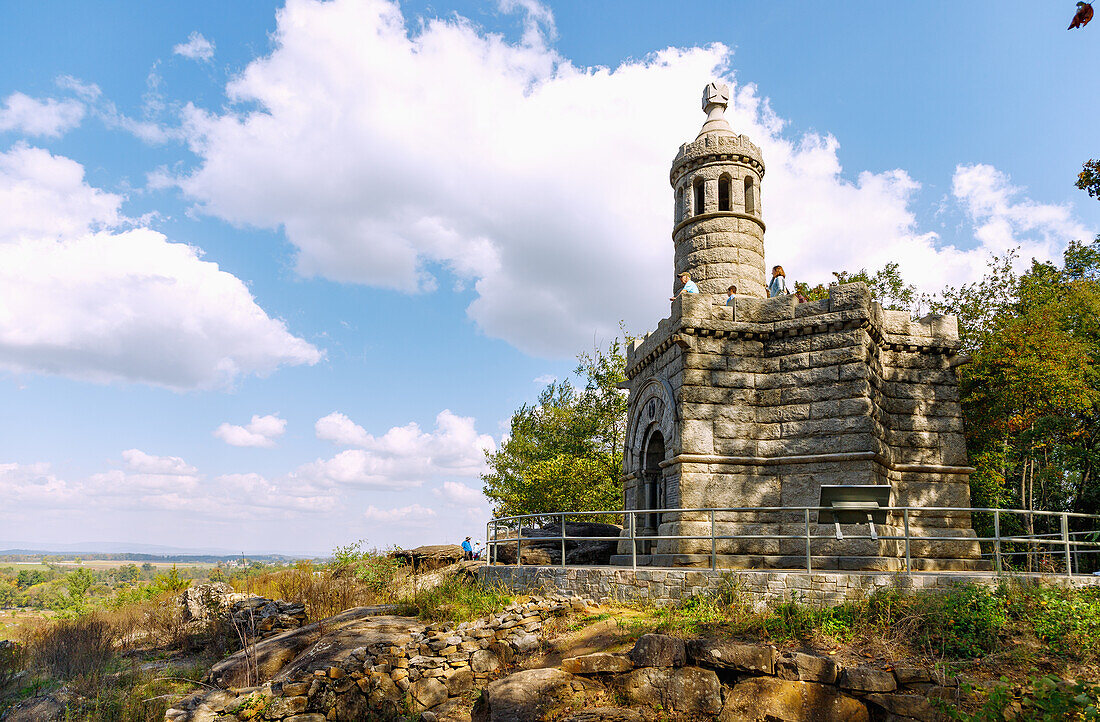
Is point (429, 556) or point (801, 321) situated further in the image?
point (429, 556)

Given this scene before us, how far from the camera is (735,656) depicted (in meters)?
9.39

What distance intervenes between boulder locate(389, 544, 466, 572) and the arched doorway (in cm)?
724

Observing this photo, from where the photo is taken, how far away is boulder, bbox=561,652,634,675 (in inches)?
376

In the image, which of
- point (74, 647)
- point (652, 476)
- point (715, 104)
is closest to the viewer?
point (652, 476)

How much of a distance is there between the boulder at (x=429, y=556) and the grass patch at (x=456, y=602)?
531cm

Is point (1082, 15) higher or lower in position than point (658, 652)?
higher

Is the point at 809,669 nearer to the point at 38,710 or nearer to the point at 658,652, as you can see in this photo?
the point at 658,652

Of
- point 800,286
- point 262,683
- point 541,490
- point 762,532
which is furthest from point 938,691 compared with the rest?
point 541,490

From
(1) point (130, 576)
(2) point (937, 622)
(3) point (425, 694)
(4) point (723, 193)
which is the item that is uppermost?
(4) point (723, 193)

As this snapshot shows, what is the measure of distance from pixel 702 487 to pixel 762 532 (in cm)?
138

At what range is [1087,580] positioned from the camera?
10219 mm

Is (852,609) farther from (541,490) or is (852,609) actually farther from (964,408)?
(541,490)

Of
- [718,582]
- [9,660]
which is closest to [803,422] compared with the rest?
[718,582]

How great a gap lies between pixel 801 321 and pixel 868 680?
273 inches
